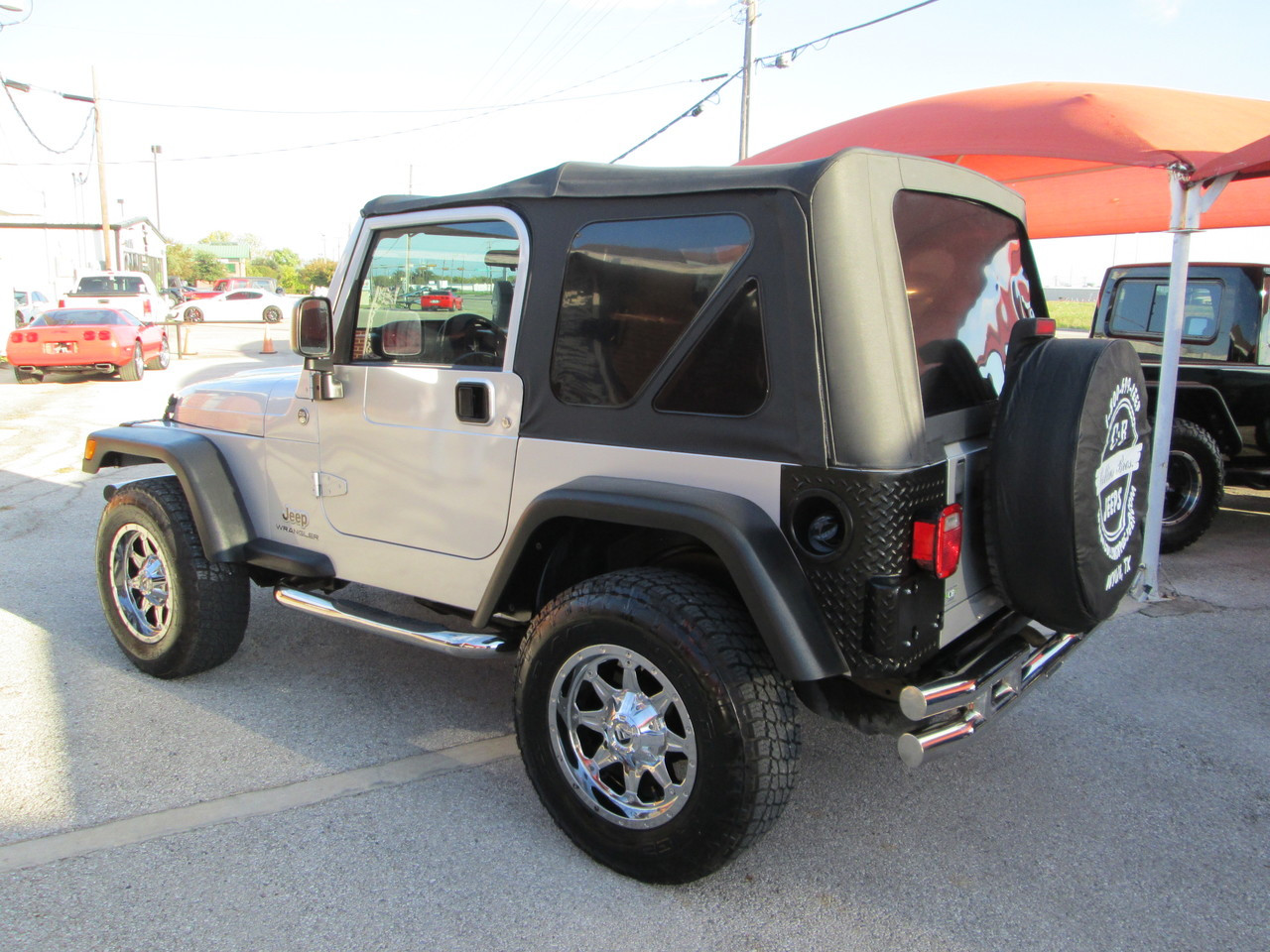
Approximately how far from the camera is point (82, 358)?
15672 mm

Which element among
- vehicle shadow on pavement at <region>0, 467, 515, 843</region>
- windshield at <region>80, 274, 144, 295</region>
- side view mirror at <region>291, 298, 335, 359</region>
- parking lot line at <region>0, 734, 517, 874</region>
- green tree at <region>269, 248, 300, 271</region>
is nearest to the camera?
parking lot line at <region>0, 734, 517, 874</region>

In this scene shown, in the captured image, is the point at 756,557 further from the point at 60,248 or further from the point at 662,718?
the point at 60,248

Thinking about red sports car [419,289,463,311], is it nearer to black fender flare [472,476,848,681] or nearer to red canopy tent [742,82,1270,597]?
black fender flare [472,476,848,681]

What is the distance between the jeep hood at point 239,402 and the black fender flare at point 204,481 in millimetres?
123

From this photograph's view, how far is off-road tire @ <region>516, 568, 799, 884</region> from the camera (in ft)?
7.88

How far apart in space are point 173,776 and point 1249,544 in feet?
22.6

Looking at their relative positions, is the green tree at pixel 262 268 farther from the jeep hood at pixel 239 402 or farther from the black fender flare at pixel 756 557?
the black fender flare at pixel 756 557

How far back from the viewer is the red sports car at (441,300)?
3.25 metres

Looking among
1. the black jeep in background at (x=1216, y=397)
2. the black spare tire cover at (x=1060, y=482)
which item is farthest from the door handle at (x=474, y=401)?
the black jeep in background at (x=1216, y=397)

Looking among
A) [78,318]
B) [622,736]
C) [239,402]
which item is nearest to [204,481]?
[239,402]

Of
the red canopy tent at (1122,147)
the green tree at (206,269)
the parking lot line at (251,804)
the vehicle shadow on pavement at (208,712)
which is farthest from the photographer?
the green tree at (206,269)

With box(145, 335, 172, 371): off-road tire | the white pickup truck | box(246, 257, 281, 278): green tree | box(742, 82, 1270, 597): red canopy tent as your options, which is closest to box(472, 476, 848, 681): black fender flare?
box(742, 82, 1270, 597): red canopy tent

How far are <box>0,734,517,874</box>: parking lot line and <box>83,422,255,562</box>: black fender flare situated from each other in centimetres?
107

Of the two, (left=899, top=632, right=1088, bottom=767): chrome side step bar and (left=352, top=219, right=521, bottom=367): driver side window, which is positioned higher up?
(left=352, top=219, right=521, bottom=367): driver side window
